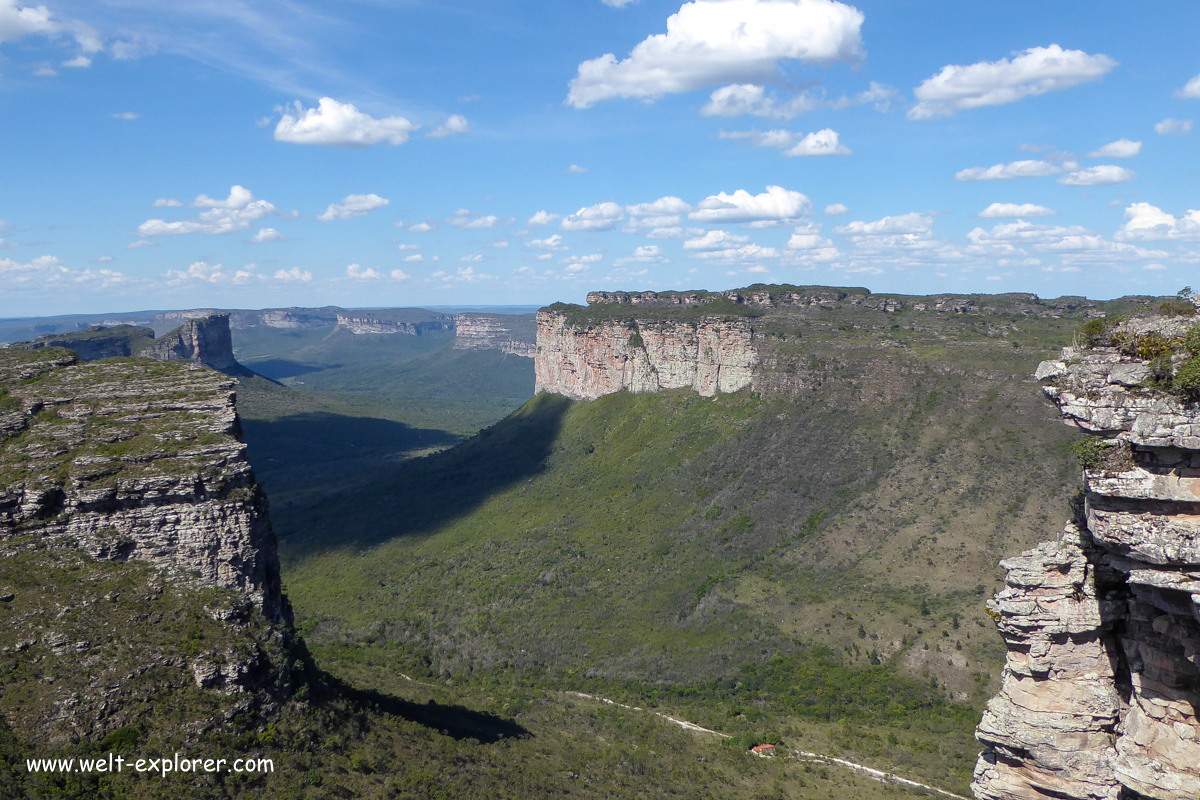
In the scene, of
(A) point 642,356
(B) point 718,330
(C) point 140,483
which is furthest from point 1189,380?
(A) point 642,356

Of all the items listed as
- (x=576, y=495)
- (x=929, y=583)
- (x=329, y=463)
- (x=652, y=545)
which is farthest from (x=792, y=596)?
(x=329, y=463)

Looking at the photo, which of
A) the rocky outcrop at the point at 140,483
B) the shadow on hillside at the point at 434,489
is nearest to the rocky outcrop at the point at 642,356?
the shadow on hillside at the point at 434,489

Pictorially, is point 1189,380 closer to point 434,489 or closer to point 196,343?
point 434,489

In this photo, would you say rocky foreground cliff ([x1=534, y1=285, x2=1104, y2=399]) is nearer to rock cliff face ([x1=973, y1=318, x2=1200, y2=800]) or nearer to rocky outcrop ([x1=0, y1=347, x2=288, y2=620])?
rocky outcrop ([x1=0, y1=347, x2=288, y2=620])

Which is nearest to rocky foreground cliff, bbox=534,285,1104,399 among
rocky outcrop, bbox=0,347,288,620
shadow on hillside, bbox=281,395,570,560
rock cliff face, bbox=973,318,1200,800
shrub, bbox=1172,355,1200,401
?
shadow on hillside, bbox=281,395,570,560

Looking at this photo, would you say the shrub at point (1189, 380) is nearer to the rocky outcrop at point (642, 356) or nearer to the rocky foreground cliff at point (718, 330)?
the rocky foreground cliff at point (718, 330)

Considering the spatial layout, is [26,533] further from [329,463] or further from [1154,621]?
[329,463]
